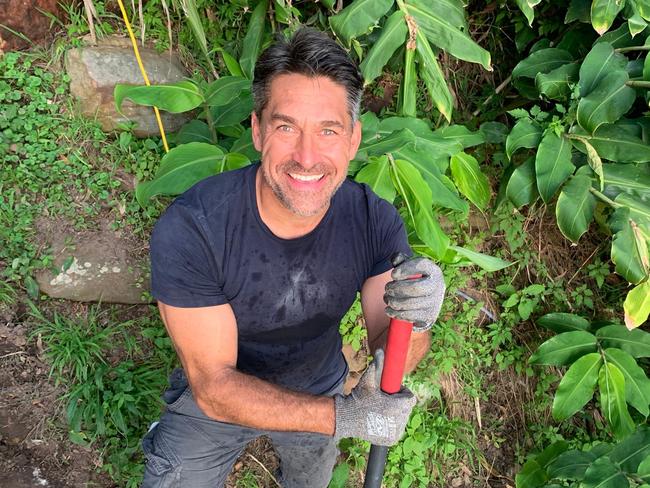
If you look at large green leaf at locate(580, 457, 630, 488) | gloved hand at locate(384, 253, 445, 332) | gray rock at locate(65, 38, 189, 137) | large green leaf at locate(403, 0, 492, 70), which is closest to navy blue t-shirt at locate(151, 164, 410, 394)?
gloved hand at locate(384, 253, 445, 332)

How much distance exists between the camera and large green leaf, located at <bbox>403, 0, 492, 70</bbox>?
2.69 meters

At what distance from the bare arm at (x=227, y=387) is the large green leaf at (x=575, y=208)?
1624 millimetres

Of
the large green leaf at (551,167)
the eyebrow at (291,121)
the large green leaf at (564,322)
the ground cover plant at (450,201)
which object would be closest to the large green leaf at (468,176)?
the ground cover plant at (450,201)

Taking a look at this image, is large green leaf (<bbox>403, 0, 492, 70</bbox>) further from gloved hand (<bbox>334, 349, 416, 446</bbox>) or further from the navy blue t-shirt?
gloved hand (<bbox>334, 349, 416, 446</bbox>)

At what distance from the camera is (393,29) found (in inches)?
103

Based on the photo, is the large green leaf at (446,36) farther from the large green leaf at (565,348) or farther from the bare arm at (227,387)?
the bare arm at (227,387)

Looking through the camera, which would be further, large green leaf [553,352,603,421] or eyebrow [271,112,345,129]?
large green leaf [553,352,603,421]

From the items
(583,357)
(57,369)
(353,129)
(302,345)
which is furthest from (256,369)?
(583,357)

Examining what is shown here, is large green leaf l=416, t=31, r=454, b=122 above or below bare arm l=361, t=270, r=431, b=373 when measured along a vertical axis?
above

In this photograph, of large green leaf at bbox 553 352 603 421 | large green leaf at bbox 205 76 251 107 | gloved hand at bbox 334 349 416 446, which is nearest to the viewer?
gloved hand at bbox 334 349 416 446

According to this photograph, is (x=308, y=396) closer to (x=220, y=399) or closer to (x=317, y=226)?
(x=220, y=399)

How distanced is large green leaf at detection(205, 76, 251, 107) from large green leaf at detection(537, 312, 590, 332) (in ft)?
6.56

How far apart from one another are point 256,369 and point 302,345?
190mm

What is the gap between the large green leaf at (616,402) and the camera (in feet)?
9.21
